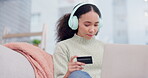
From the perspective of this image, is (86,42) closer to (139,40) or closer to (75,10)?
(75,10)

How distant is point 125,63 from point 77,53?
19.4 inches

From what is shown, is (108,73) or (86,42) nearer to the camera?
(108,73)

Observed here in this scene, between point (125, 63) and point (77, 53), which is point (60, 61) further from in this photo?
point (125, 63)

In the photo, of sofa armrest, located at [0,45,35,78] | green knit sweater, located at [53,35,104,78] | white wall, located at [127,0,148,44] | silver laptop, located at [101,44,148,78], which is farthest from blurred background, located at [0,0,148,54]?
silver laptop, located at [101,44,148,78]

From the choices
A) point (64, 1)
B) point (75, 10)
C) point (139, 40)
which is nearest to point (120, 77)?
point (75, 10)

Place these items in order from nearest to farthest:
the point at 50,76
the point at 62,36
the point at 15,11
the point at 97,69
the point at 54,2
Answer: the point at 50,76 < the point at 97,69 < the point at 62,36 < the point at 54,2 < the point at 15,11

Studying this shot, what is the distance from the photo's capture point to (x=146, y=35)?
7.66ft

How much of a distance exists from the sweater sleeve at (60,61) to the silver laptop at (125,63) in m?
0.40

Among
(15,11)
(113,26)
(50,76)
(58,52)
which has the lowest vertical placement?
(50,76)

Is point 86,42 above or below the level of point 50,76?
above

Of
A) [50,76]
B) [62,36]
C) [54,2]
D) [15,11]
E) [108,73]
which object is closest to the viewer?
[108,73]

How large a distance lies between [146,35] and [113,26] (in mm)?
348

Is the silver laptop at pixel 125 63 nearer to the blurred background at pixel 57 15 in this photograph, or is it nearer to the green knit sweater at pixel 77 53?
the green knit sweater at pixel 77 53

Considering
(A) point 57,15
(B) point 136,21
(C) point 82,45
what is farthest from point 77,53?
(A) point 57,15
